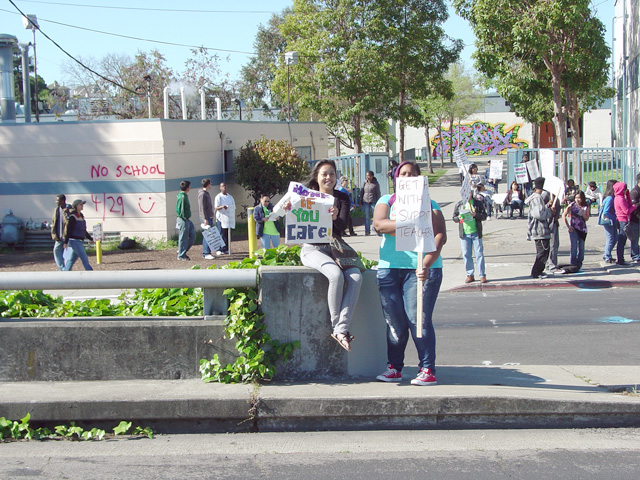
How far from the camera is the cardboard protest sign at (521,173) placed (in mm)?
23328

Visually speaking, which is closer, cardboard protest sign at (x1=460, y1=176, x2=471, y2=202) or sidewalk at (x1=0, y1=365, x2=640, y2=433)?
sidewalk at (x1=0, y1=365, x2=640, y2=433)

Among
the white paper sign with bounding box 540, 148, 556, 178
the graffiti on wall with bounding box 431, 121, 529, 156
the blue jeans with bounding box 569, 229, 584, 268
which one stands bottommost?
the blue jeans with bounding box 569, 229, 584, 268

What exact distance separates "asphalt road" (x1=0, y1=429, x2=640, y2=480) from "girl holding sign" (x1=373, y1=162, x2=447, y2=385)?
62 centimetres

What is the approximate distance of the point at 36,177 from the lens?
1995 centimetres

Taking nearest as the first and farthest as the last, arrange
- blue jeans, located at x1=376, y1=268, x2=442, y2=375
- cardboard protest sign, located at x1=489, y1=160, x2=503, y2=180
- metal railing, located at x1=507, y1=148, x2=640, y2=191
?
blue jeans, located at x1=376, y1=268, x2=442, y2=375
metal railing, located at x1=507, y1=148, x2=640, y2=191
cardboard protest sign, located at x1=489, y1=160, x2=503, y2=180

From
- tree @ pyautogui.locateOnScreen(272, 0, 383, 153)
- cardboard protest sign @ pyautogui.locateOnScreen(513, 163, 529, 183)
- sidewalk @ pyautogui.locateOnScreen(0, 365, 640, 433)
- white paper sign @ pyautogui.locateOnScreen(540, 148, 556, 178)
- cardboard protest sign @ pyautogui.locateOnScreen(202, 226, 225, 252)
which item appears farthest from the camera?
tree @ pyautogui.locateOnScreen(272, 0, 383, 153)

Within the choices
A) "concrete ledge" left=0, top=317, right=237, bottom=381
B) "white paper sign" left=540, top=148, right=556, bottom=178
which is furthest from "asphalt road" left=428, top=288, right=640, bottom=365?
"concrete ledge" left=0, top=317, right=237, bottom=381

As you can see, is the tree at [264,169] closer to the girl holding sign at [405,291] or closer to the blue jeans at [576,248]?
the blue jeans at [576,248]

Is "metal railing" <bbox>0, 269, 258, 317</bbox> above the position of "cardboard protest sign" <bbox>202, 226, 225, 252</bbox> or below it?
above

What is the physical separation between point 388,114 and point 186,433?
30.4 metres

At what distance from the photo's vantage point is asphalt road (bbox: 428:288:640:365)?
25.8 ft

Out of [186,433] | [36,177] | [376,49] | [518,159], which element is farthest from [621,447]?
[376,49]

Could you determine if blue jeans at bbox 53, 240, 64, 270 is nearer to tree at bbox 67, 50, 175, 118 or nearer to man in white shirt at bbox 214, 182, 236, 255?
man in white shirt at bbox 214, 182, 236, 255

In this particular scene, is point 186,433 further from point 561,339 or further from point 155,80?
point 155,80
